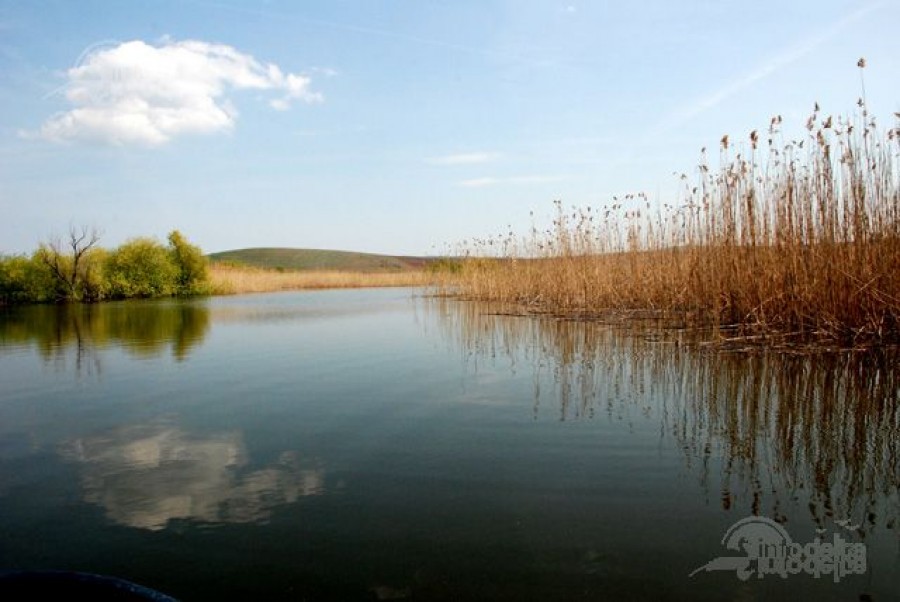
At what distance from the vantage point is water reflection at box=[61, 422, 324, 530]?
2400 mm

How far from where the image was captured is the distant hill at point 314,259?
7200 cm

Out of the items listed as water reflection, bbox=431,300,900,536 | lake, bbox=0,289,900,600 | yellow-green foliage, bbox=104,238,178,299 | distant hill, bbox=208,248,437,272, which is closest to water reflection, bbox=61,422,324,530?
lake, bbox=0,289,900,600

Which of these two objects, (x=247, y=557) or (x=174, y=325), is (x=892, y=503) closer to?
(x=247, y=557)

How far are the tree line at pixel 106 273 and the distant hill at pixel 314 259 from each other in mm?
38495

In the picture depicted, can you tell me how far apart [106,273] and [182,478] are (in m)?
30.8

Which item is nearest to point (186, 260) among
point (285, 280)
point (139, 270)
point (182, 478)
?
point (139, 270)

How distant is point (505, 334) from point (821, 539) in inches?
253

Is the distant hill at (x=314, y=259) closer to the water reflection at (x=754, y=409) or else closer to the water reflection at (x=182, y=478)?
the water reflection at (x=754, y=409)

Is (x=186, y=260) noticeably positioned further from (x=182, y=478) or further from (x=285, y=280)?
(x=182, y=478)

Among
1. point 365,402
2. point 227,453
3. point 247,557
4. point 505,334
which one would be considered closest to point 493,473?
point 247,557

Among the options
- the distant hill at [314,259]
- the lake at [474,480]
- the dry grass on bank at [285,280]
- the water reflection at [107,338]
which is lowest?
the lake at [474,480]

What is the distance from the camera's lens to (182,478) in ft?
9.20

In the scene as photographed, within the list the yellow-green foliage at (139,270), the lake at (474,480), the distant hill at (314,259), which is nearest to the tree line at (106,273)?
the yellow-green foliage at (139,270)

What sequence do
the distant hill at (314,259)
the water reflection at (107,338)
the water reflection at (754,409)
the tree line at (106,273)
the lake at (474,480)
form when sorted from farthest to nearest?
1. the distant hill at (314,259)
2. the tree line at (106,273)
3. the water reflection at (107,338)
4. the water reflection at (754,409)
5. the lake at (474,480)
